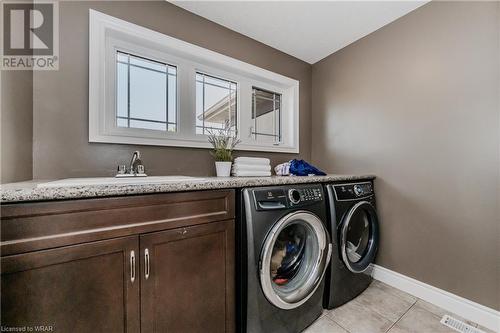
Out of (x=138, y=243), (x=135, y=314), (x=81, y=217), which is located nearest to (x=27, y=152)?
(x=81, y=217)

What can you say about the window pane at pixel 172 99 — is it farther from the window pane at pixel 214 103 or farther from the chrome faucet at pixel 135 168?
the chrome faucet at pixel 135 168

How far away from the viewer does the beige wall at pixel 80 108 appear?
1.24 metres

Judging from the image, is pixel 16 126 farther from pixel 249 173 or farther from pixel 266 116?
pixel 266 116

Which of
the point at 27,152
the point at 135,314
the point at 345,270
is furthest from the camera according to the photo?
the point at 345,270

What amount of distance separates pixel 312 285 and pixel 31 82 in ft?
7.02

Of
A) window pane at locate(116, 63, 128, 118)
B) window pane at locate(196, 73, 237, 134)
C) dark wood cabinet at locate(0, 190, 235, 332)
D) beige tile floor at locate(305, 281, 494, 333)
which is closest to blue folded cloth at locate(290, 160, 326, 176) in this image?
window pane at locate(196, 73, 237, 134)

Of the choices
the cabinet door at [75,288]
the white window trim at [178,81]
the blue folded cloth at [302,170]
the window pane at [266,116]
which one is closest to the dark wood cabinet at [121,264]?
the cabinet door at [75,288]

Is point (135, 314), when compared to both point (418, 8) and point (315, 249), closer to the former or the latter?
point (315, 249)

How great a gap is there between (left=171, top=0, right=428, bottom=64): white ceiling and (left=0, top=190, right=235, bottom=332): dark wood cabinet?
5.35 feet

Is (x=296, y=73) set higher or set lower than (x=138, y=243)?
higher

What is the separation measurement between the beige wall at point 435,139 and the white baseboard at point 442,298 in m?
0.04

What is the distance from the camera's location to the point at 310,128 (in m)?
2.60

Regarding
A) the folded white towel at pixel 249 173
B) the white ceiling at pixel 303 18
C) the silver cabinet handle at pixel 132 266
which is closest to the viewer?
the silver cabinet handle at pixel 132 266

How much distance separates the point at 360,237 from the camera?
1.78 m
